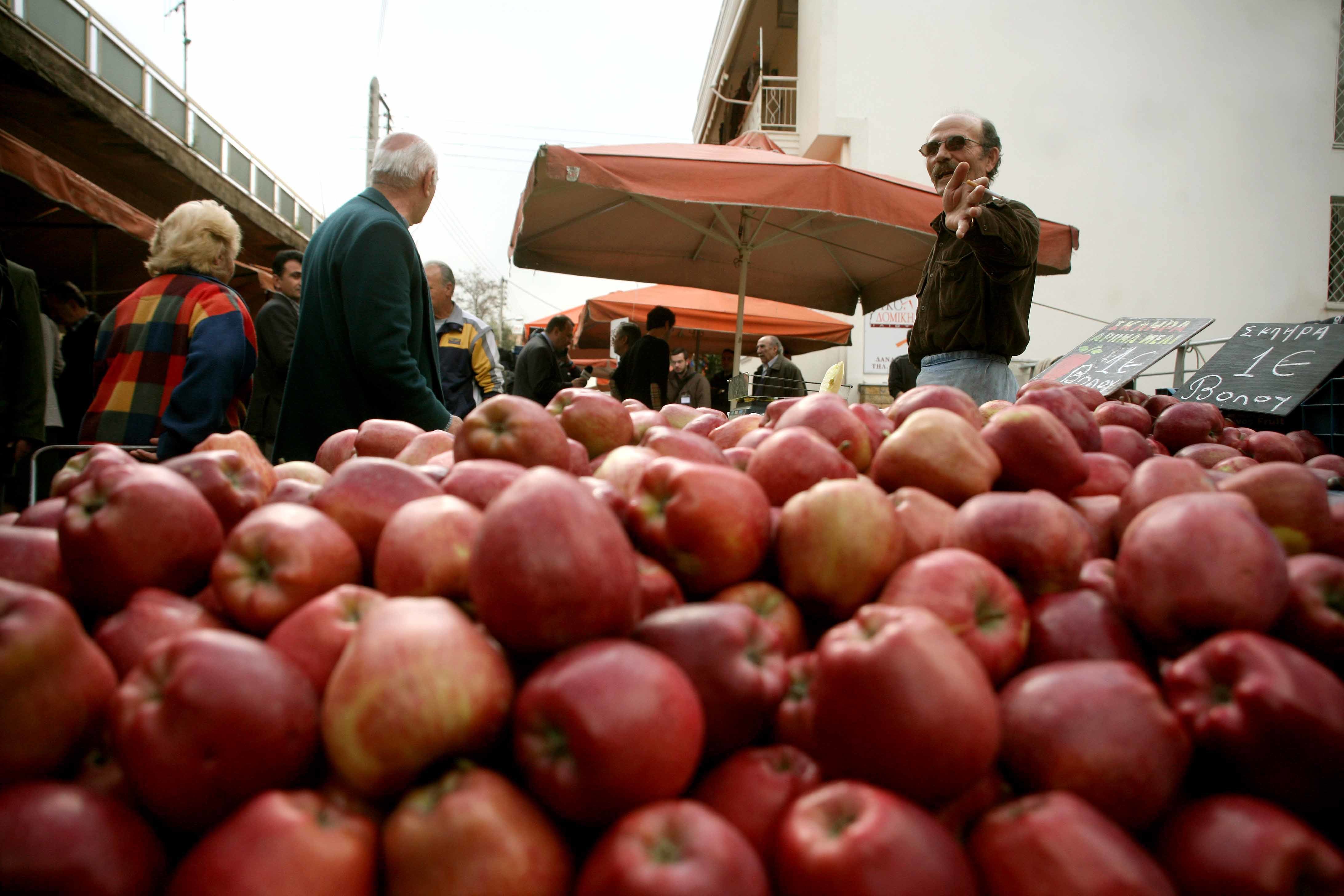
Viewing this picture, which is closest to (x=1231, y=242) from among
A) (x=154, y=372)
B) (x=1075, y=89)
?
(x=1075, y=89)

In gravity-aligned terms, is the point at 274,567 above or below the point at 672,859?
above

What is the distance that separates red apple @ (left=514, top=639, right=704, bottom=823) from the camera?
86 centimetres

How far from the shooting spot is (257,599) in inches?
45.2

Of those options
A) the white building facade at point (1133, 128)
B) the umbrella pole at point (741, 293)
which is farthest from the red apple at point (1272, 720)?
the white building facade at point (1133, 128)

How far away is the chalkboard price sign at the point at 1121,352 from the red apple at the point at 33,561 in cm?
393

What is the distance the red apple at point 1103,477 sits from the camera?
5.53 feet

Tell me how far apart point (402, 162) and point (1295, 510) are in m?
3.22

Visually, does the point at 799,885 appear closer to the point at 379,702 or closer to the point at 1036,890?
the point at 1036,890

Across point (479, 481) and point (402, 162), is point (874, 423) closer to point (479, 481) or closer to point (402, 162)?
point (479, 481)

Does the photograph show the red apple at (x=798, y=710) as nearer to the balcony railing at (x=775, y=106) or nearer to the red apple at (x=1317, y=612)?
the red apple at (x=1317, y=612)

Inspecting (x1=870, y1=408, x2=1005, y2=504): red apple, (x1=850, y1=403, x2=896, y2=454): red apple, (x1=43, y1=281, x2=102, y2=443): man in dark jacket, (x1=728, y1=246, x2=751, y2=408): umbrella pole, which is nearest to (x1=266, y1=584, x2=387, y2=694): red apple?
Result: (x1=870, y1=408, x2=1005, y2=504): red apple

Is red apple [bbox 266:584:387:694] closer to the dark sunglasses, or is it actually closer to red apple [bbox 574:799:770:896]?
red apple [bbox 574:799:770:896]

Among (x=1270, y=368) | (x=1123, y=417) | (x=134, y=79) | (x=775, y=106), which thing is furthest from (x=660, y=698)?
(x=775, y=106)

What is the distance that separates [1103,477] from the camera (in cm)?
172
